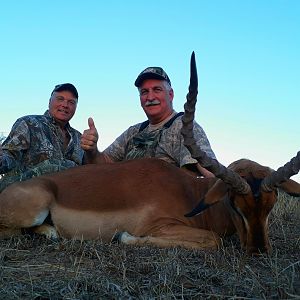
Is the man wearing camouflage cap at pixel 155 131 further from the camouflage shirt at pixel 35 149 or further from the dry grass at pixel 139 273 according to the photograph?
the dry grass at pixel 139 273

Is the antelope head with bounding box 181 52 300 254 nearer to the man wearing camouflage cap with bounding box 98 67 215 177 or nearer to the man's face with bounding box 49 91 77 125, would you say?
the man wearing camouflage cap with bounding box 98 67 215 177

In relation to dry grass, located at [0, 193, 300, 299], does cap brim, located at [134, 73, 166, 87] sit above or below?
above

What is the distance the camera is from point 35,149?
26.0 ft

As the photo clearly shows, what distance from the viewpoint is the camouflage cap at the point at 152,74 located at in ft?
24.2

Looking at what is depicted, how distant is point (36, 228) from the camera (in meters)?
5.31

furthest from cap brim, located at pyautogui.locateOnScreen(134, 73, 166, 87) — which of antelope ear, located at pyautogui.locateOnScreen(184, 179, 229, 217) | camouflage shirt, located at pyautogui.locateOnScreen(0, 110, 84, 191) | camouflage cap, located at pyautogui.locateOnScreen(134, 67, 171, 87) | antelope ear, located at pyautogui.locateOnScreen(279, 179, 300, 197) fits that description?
antelope ear, located at pyautogui.locateOnScreen(279, 179, 300, 197)

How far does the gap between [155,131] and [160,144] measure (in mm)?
338

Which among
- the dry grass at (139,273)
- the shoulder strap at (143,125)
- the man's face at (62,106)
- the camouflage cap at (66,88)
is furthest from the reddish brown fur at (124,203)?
the camouflage cap at (66,88)

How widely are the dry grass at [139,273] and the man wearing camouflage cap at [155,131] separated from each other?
8.49 feet

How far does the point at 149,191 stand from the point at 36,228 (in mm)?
1325

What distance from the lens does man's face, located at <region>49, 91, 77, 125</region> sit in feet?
27.0

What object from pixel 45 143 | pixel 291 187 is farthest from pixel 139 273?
pixel 45 143

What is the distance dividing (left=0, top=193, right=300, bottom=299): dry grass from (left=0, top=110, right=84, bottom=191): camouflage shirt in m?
2.83

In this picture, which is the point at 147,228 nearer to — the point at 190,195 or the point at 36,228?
the point at 190,195
